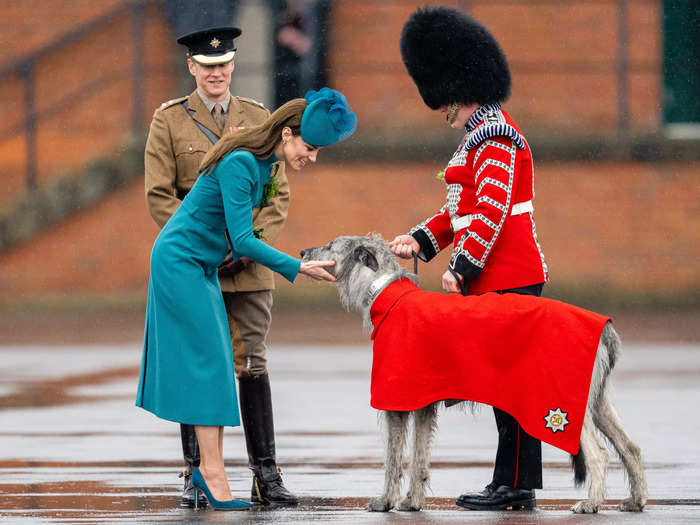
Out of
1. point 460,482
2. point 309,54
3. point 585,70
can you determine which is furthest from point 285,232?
point 460,482

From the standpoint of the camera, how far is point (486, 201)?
23.6 feet

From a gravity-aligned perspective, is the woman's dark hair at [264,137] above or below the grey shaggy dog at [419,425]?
above

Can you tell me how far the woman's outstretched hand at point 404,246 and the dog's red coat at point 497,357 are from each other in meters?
0.55

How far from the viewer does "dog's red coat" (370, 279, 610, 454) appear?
6.91 metres

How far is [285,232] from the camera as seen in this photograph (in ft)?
66.7

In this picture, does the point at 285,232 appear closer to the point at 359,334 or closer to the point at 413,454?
the point at 359,334

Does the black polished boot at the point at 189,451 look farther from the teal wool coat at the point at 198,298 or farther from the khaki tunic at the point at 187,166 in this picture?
the khaki tunic at the point at 187,166

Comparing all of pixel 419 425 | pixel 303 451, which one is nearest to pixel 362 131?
pixel 303 451

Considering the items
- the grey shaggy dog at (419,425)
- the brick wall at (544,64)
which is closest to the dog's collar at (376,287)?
the grey shaggy dog at (419,425)

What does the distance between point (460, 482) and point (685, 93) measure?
14769mm

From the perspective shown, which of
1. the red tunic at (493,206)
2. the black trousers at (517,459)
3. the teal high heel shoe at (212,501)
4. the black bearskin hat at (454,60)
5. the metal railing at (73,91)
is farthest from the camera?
the metal railing at (73,91)

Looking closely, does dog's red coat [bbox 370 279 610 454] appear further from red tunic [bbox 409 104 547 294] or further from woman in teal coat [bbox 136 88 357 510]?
woman in teal coat [bbox 136 88 357 510]

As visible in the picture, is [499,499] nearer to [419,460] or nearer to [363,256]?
[419,460]

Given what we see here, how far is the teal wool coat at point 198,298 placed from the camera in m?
7.07
